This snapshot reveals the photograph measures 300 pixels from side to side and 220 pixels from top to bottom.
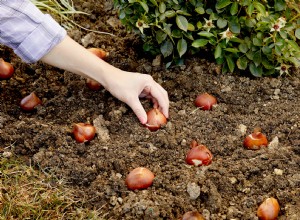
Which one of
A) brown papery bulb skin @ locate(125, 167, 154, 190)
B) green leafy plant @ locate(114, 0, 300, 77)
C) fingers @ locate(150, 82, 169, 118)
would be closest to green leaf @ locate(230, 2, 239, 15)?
green leafy plant @ locate(114, 0, 300, 77)

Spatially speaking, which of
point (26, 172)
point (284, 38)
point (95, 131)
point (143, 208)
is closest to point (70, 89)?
point (95, 131)

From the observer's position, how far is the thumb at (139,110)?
2.88 meters

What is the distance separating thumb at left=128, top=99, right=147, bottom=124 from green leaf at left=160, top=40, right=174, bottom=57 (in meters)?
0.44

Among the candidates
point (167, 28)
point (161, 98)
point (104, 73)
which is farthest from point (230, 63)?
point (104, 73)

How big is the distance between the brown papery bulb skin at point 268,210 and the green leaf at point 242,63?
36.7 inches

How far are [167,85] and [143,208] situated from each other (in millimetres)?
918

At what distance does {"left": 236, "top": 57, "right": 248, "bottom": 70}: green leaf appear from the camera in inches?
127

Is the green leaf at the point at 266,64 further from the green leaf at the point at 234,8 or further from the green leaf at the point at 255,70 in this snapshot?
the green leaf at the point at 234,8

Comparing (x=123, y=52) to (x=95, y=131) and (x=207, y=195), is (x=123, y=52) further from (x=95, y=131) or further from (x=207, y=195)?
(x=207, y=195)

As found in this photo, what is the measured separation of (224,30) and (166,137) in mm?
744

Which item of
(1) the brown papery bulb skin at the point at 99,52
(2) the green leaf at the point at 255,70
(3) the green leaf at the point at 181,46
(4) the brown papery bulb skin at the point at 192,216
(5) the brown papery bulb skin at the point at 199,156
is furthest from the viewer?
(1) the brown papery bulb skin at the point at 99,52

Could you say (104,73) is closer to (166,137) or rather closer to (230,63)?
(166,137)

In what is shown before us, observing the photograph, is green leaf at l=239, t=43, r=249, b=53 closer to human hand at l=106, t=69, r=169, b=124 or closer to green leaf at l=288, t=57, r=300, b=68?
green leaf at l=288, t=57, r=300, b=68

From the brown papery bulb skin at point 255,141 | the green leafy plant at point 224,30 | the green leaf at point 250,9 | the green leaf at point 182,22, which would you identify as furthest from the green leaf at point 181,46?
the brown papery bulb skin at point 255,141
